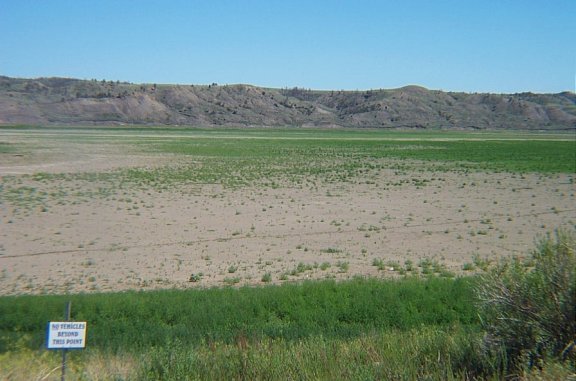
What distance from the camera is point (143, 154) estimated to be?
65.9 m

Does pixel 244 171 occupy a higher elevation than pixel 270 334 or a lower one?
lower

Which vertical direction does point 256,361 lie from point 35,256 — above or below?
above

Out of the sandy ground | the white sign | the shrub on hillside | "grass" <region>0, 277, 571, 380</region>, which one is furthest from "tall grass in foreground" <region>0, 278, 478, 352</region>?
the shrub on hillside

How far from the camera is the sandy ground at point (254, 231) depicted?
17.1m

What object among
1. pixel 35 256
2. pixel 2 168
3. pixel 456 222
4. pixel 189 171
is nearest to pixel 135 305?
pixel 35 256

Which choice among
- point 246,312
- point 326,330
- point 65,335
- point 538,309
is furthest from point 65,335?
point 246,312

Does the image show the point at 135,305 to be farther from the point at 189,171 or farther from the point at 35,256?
the point at 189,171

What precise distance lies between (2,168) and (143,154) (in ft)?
63.1

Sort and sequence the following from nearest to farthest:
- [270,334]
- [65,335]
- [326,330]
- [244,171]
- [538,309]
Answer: [65,335], [538,309], [270,334], [326,330], [244,171]

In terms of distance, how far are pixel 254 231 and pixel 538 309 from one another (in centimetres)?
1737

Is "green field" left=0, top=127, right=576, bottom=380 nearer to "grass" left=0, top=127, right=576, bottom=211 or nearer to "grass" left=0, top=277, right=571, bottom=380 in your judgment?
"grass" left=0, top=277, right=571, bottom=380

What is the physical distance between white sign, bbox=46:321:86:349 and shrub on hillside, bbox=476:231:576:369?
13.5ft

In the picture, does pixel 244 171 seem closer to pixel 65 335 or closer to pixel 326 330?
pixel 326 330

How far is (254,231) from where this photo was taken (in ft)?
77.6
